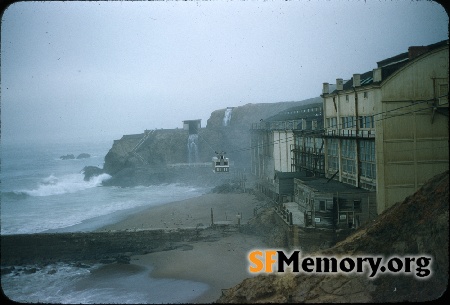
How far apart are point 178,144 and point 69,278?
5048cm

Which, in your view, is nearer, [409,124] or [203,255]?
[409,124]

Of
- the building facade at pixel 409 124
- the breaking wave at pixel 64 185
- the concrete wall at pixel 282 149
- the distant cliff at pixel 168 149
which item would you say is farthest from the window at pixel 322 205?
the breaking wave at pixel 64 185

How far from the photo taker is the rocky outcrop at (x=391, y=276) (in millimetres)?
9086

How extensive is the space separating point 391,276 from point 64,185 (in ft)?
199

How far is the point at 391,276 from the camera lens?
32.5ft

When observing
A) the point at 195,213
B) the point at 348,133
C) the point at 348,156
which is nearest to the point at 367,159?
the point at 348,156

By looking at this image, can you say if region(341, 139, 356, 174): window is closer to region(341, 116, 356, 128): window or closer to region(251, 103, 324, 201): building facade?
region(341, 116, 356, 128): window

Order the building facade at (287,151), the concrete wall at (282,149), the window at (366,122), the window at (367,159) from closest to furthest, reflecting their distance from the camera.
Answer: the window at (367,159), the window at (366,122), the building facade at (287,151), the concrete wall at (282,149)

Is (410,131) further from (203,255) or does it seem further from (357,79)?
(203,255)

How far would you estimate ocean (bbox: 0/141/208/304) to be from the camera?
17.0 metres

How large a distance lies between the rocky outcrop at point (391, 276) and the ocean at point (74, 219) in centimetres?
616

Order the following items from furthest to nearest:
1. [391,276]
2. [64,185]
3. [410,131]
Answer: [64,185] → [410,131] → [391,276]

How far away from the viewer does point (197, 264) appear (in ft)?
66.4

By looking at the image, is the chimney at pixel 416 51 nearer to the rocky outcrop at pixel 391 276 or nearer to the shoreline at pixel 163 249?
the rocky outcrop at pixel 391 276
